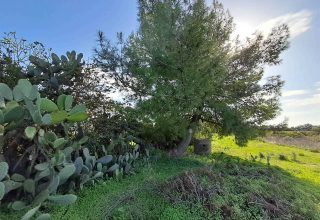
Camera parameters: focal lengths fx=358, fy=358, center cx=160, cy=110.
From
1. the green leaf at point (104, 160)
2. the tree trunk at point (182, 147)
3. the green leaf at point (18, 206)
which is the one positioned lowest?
the green leaf at point (18, 206)

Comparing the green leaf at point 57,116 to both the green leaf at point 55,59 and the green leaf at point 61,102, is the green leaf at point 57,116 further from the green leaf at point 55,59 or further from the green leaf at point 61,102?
the green leaf at point 55,59

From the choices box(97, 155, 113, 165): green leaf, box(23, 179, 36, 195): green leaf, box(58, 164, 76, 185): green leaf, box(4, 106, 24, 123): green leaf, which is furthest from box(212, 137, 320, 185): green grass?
box(4, 106, 24, 123): green leaf

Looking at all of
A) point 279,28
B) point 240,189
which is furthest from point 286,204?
point 279,28

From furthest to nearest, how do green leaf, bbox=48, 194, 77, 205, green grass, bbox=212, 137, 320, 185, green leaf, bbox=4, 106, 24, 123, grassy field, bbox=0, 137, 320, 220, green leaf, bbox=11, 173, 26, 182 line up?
green grass, bbox=212, 137, 320, 185, grassy field, bbox=0, 137, 320, 220, green leaf, bbox=11, 173, 26, 182, green leaf, bbox=4, 106, 24, 123, green leaf, bbox=48, 194, 77, 205

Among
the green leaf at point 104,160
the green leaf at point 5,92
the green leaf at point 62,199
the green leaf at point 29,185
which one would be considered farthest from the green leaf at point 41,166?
the green leaf at point 104,160

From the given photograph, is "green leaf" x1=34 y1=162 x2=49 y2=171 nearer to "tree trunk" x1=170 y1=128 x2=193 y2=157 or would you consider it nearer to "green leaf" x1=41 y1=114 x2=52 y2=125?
"green leaf" x1=41 y1=114 x2=52 y2=125

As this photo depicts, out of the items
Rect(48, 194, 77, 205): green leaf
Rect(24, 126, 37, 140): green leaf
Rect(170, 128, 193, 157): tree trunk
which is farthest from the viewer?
Rect(170, 128, 193, 157): tree trunk

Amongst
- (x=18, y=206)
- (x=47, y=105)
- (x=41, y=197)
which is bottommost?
(x=18, y=206)

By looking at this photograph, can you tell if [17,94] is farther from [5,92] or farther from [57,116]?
[57,116]

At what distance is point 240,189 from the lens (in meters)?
6.42

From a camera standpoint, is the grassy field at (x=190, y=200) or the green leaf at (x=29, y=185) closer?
the green leaf at (x=29, y=185)

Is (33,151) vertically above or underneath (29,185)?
above

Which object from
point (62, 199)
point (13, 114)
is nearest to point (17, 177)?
point (62, 199)

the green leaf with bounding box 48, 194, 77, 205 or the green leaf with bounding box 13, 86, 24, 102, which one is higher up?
the green leaf with bounding box 13, 86, 24, 102
